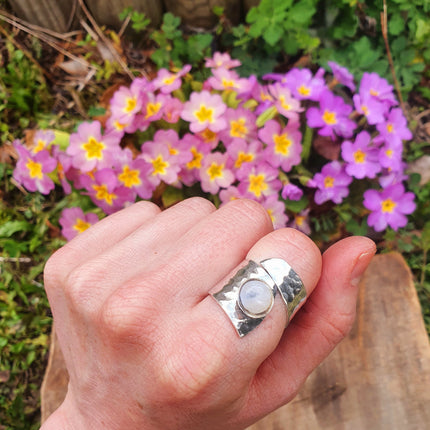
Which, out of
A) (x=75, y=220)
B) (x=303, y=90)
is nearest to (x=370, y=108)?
(x=303, y=90)

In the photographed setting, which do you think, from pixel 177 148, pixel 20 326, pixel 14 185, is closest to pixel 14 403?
A: pixel 20 326

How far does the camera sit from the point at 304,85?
1916mm

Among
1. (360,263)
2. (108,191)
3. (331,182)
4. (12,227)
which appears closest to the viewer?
(360,263)

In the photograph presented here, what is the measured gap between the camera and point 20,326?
236cm

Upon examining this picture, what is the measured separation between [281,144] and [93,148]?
767 millimetres

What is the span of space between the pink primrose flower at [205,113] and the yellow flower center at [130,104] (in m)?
0.22

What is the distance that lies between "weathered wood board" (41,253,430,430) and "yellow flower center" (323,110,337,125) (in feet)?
2.21

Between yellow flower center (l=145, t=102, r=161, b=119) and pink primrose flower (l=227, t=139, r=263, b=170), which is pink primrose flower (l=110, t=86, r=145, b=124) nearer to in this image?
yellow flower center (l=145, t=102, r=161, b=119)

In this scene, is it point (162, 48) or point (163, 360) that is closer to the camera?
point (163, 360)

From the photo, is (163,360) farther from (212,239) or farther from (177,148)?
(177,148)

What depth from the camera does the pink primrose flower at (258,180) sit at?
72.0 inches

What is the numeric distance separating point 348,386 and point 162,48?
1.81 m

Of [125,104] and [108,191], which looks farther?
[125,104]

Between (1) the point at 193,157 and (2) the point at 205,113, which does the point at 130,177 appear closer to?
(1) the point at 193,157
